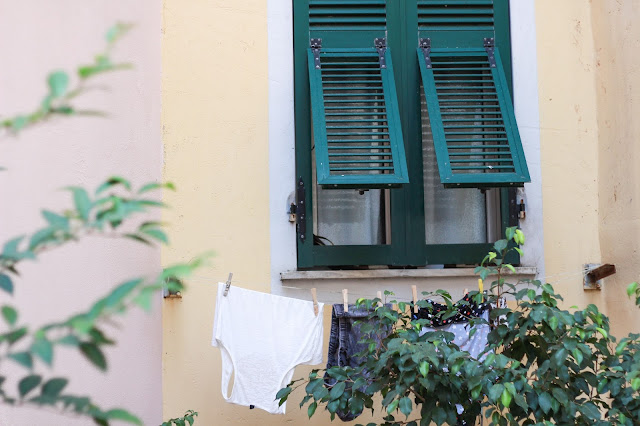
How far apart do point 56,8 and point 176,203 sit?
121cm

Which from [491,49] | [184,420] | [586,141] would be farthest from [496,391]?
[491,49]

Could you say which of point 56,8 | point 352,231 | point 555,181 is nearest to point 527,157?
point 555,181

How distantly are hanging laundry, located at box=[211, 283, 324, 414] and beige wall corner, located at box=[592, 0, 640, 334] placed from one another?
152cm

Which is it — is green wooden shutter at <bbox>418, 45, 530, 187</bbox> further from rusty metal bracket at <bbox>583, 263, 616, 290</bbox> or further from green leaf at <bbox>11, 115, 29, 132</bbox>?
green leaf at <bbox>11, 115, 29, 132</bbox>

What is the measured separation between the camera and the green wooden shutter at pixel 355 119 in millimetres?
4012

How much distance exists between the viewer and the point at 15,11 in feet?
10.2

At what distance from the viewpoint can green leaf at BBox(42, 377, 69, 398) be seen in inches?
39.8

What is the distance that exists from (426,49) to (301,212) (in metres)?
1.04

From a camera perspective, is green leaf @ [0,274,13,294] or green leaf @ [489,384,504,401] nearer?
green leaf @ [0,274,13,294]

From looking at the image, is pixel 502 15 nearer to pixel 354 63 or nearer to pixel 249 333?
pixel 354 63

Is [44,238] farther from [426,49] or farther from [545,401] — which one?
[426,49]

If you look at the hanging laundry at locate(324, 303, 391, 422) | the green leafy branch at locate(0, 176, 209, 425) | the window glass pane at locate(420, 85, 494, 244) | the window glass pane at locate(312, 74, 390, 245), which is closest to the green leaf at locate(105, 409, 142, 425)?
the green leafy branch at locate(0, 176, 209, 425)

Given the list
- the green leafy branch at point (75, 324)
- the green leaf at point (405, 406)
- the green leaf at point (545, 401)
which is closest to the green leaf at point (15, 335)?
the green leafy branch at point (75, 324)

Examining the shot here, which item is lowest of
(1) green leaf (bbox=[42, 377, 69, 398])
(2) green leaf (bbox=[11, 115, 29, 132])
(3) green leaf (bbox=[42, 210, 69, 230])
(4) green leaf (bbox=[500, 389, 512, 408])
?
(4) green leaf (bbox=[500, 389, 512, 408])
